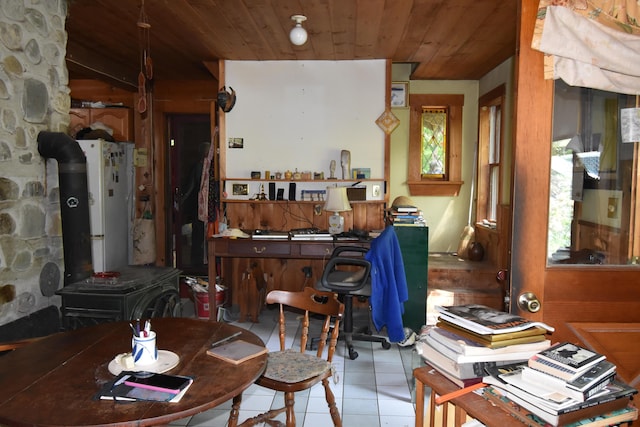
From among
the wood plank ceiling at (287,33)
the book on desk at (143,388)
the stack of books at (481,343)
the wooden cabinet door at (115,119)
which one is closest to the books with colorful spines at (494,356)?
the stack of books at (481,343)

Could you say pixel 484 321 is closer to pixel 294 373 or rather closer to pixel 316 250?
pixel 294 373

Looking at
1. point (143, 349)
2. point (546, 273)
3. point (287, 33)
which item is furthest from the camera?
point (287, 33)

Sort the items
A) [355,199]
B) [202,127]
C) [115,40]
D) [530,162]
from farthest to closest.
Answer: [202,127] < [355,199] < [115,40] < [530,162]

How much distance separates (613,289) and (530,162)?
1.82 ft

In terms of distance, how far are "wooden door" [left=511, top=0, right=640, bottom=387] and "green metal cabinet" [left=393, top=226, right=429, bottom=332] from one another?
2266mm

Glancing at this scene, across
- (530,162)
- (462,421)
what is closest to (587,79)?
(530,162)

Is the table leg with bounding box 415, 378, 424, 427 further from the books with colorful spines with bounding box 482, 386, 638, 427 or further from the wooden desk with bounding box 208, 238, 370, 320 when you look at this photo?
the wooden desk with bounding box 208, 238, 370, 320

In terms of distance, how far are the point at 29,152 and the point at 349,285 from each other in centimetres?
229

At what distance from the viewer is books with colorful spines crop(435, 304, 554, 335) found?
1413mm

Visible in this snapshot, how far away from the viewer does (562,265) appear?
1.75 meters

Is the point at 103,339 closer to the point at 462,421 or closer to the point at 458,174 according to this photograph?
the point at 462,421

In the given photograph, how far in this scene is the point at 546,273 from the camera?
1.73m

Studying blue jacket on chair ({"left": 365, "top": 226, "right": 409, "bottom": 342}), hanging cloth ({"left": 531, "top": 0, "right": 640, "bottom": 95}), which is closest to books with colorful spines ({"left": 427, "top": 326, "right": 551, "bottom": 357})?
hanging cloth ({"left": 531, "top": 0, "right": 640, "bottom": 95})

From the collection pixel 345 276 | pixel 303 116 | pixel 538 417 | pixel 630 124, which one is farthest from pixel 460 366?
pixel 303 116
